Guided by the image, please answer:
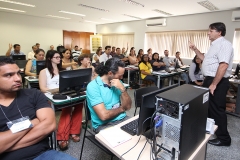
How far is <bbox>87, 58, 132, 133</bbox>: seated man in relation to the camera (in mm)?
1526

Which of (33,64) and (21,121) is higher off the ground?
(33,64)

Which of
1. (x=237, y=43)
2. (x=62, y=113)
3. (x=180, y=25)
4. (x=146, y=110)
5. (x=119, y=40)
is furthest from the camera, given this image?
(x=119, y=40)

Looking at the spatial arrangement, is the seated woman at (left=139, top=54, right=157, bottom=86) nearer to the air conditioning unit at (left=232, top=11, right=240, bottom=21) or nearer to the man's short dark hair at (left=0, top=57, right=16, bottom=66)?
the air conditioning unit at (left=232, top=11, right=240, bottom=21)

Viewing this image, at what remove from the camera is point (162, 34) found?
773 centimetres

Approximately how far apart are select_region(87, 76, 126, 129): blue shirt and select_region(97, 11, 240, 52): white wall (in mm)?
5873

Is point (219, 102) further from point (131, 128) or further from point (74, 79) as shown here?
point (74, 79)

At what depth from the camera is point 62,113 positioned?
2.21 meters

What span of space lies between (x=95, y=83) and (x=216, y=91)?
159 cm

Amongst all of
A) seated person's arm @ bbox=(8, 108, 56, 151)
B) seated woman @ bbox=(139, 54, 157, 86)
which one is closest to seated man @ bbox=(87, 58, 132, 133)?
seated person's arm @ bbox=(8, 108, 56, 151)

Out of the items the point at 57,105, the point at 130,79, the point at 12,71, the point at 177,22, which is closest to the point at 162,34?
the point at 177,22

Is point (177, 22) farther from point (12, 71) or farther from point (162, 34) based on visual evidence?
point (12, 71)

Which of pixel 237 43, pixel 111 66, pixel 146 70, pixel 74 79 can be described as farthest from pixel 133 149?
pixel 237 43

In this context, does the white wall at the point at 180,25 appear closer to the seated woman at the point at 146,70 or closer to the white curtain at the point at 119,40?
the white curtain at the point at 119,40

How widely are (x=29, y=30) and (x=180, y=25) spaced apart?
759 centimetres
